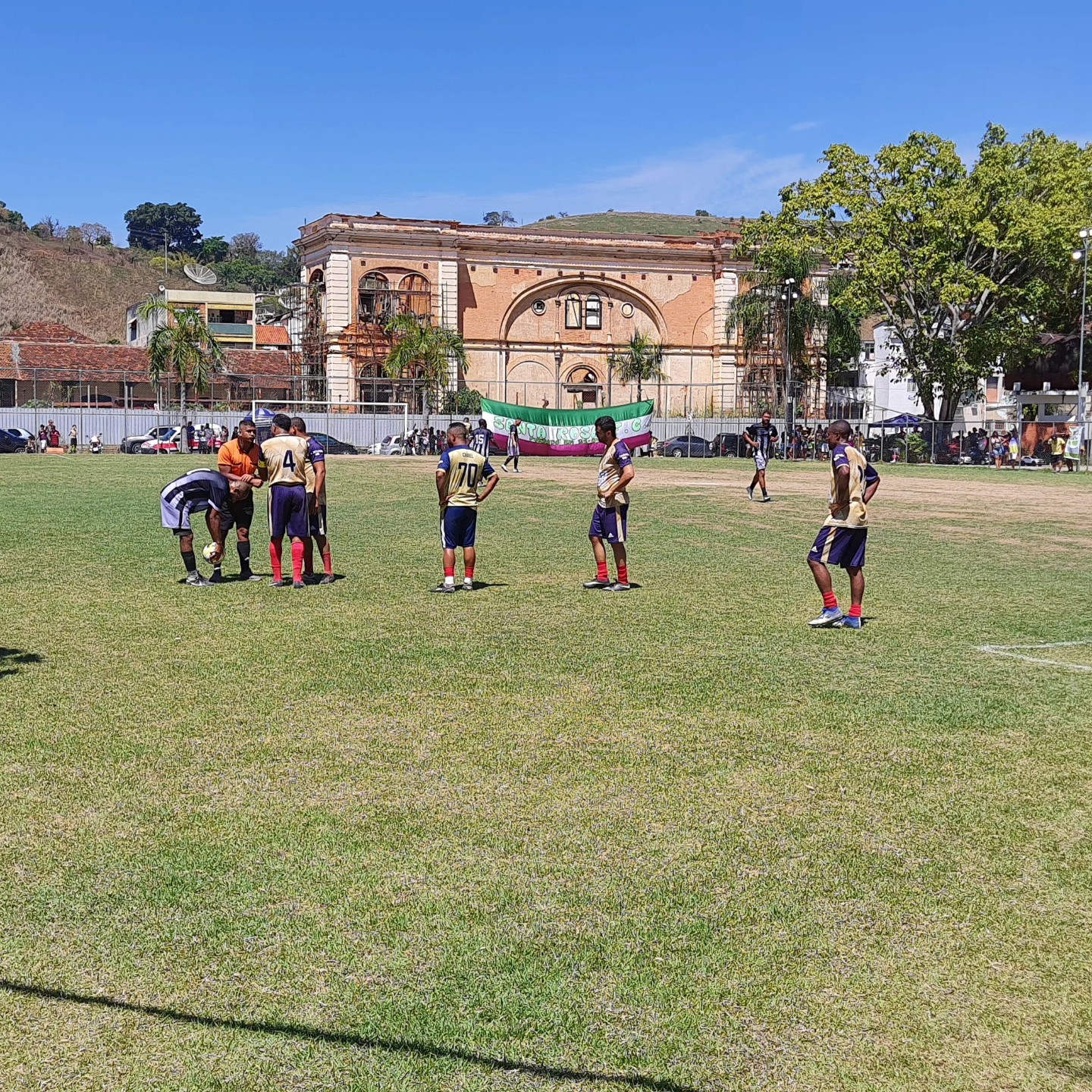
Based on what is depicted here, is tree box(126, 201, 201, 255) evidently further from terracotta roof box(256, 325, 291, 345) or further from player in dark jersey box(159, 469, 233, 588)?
player in dark jersey box(159, 469, 233, 588)

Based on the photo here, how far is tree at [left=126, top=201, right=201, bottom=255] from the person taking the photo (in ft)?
617

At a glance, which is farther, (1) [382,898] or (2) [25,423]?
(2) [25,423]

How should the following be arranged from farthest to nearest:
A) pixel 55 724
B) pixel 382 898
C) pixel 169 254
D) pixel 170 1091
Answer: pixel 169 254 → pixel 55 724 → pixel 382 898 → pixel 170 1091

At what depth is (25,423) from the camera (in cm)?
5956

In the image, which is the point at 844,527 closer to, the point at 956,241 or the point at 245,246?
the point at 956,241

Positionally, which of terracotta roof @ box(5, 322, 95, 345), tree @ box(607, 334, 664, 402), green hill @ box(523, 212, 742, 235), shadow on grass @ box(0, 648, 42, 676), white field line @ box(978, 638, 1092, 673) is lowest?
white field line @ box(978, 638, 1092, 673)

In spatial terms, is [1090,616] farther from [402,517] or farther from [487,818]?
[402,517]

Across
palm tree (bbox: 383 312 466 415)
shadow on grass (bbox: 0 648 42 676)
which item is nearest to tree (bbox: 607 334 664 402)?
palm tree (bbox: 383 312 466 415)

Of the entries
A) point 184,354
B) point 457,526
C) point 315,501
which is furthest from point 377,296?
point 457,526

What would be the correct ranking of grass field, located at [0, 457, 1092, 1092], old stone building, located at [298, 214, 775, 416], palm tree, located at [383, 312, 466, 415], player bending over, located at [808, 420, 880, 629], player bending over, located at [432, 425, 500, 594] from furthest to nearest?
old stone building, located at [298, 214, 775, 416] → palm tree, located at [383, 312, 466, 415] → player bending over, located at [432, 425, 500, 594] → player bending over, located at [808, 420, 880, 629] → grass field, located at [0, 457, 1092, 1092]

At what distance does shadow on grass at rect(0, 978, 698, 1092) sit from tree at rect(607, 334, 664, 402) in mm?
69256

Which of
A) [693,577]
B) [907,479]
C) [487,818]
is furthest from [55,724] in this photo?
[907,479]

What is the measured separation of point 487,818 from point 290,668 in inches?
141

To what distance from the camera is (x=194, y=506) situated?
13.4 metres
